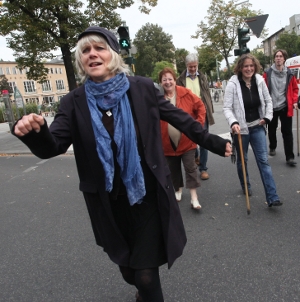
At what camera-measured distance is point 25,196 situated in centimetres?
546

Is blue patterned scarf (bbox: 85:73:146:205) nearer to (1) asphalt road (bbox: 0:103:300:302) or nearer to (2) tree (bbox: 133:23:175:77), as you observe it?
(1) asphalt road (bbox: 0:103:300:302)

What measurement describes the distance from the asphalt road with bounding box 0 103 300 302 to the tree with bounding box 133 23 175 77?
203 feet

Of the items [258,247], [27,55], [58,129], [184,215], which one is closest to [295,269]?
[258,247]

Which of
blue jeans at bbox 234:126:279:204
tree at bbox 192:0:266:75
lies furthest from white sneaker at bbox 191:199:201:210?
tree at bbox 192:0:266:75

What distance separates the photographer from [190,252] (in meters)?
3.13

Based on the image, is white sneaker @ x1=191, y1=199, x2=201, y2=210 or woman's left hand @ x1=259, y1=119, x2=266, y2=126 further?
white sneaker @ x1=191, y1=199, x2=201, y2=210

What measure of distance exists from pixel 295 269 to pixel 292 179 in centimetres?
247

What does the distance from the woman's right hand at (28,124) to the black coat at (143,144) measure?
196mm

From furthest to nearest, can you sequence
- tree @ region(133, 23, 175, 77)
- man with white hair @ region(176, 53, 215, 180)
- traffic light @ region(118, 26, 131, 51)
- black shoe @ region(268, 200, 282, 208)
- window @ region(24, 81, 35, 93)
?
1. window @ region(24, 81, 35, 93)
2. tree @ region(133, 23, 175, 77)
3. traffic light @ region(118, 26, 131, 51)
4. man with white hair @ region(176, 53, 215, 180)
5. black shoe @ region(268, 200, 282, 208)

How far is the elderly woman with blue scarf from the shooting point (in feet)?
5.86

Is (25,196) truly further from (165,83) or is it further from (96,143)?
Answer: (96,143)

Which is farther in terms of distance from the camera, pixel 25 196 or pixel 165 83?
pixel 25 196

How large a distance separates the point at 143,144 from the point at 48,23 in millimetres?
11864

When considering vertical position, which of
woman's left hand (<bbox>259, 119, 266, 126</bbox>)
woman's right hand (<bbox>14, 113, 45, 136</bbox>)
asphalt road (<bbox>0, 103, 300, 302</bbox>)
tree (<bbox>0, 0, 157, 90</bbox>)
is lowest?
asphalt road (<bbox>0, 103, 300, 302</bbox>)
